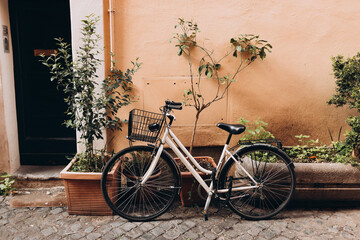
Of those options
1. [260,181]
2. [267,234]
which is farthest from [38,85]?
[267,234]

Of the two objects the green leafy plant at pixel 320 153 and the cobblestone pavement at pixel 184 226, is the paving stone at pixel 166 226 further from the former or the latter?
the green leafy plant at pixel 320 153

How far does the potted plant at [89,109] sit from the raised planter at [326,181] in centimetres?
240

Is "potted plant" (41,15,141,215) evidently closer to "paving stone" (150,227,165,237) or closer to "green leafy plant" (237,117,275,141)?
"paving stone" (150,227,165,237)

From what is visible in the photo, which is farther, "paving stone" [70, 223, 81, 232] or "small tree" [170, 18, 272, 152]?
"small tree" [170, 18, 272, 152]

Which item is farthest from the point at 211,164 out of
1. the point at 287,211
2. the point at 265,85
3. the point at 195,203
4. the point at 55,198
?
the point at 55,198

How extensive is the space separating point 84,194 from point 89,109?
1.05m

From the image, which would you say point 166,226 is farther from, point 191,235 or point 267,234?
point 267,234

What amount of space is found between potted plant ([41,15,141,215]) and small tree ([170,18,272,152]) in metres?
0.76

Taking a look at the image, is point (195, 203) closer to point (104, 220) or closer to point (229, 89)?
point (104, 220)

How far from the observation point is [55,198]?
4441mm

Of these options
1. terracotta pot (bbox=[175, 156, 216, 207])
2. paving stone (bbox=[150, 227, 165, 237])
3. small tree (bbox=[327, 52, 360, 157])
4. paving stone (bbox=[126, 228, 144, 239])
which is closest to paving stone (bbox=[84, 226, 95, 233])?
paving stone (bbox=[126, 228, 144, 239])

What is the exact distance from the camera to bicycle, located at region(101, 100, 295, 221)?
3.74m

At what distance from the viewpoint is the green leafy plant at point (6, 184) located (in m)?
4.51

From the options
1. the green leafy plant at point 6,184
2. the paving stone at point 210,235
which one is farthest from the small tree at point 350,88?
the green leafy plant at point 6,184
